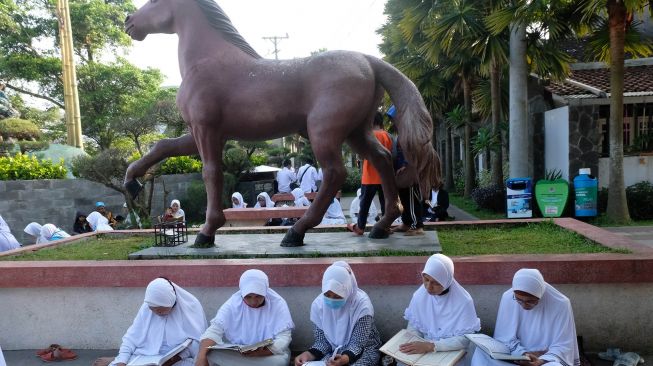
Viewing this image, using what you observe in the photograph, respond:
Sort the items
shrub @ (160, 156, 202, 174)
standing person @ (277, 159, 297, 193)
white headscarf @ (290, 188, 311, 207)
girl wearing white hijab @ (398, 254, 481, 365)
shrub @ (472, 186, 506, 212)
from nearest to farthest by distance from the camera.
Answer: girl wearing white hijab @ (398, 254, 481, 365) < white headscarf @ (290, 188, 311, 207) < shrub @ (472, 186, 506, 212) < standing person @ (277, 159, 297, 193) < shrub @ (160, 156, 202, 174)

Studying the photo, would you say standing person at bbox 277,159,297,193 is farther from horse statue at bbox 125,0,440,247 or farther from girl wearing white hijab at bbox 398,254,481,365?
girl wearing white hijab at bbox 398,254,481,365

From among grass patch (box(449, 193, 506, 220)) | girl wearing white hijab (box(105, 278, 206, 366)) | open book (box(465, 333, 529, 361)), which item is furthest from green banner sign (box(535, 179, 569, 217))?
girl wearing white hijab (box(105, 278, 206, 366))

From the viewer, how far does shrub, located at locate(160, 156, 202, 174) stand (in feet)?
50.5

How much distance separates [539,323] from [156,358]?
2597 millimetres

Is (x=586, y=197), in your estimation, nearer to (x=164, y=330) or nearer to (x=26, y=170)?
(x=164, y=330)

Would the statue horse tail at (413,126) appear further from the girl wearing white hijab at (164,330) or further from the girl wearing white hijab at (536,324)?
the girl wearing white hijab at (164,330)

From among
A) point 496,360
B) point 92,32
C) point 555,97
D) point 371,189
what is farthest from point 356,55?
point 92,32

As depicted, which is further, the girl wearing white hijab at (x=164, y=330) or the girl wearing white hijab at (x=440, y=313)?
the girl wearing white hijab at (x=164, y=330)

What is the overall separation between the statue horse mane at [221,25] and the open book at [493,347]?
10.5 feet

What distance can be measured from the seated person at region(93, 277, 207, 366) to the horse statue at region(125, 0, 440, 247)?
1.25 meters

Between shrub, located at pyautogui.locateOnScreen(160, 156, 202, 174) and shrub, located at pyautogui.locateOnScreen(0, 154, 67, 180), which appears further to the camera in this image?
shrub, located at pyautogui.locateOnScreen(160, 156, 202, 174)

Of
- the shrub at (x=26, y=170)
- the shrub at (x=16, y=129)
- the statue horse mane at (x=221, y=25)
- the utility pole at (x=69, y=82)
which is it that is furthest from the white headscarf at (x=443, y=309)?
the shrub at (x=16, y=129)

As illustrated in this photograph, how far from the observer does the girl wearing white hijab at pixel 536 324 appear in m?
3.15

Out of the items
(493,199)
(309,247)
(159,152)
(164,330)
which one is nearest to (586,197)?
(493,199)
